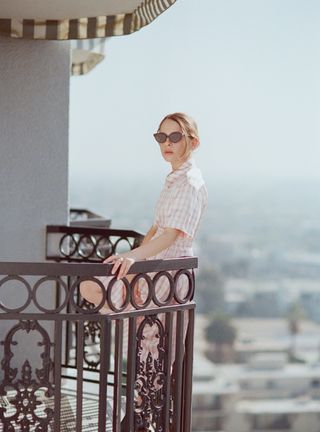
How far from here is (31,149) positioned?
5.64m

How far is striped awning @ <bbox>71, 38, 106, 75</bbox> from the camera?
22.3 feet

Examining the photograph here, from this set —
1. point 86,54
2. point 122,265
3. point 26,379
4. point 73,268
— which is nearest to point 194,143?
point 122,265

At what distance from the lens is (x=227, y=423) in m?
38.5

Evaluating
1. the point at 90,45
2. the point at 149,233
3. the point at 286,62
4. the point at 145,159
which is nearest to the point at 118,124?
the point at 145,159

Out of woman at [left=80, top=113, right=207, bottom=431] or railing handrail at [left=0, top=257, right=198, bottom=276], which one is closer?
railing handrail at [left=0, top=257, right=198, bottom=276]

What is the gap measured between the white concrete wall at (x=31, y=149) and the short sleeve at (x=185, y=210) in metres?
1.87

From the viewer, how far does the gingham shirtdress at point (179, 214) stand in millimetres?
3896

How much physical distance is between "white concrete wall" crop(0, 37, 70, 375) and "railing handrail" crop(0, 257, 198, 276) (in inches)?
79.7

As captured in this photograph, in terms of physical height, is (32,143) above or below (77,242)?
above

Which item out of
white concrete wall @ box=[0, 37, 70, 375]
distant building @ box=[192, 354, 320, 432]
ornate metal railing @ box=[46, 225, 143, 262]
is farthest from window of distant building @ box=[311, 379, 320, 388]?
white concrete wall @ box=[0, 37, 70, 375]

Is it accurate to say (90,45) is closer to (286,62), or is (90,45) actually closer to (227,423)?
(227,423)

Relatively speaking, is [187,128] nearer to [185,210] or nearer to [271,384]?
[185,210]

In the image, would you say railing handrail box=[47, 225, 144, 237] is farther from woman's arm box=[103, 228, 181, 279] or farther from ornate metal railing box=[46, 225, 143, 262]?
woman's arm box=[103, 228, 181, 279]

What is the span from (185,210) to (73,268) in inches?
25.1
